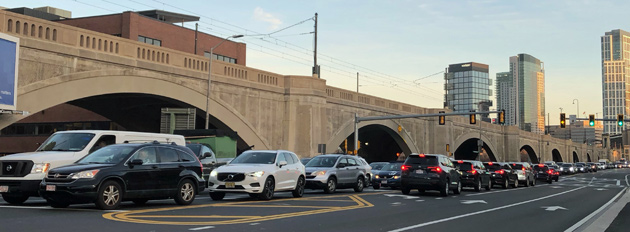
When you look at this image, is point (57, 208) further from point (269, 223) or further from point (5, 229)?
point (269, 223)

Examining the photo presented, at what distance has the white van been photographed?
1429 centimetres

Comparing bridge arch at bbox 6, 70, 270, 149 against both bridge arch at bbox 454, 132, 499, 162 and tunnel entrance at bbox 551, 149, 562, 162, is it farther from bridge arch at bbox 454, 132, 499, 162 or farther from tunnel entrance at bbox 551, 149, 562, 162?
tunnel entrance at bbox 551, 149, 562, 162

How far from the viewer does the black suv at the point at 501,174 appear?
3328 centimetres

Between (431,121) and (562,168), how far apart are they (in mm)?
18128

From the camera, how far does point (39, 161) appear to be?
47.4ft

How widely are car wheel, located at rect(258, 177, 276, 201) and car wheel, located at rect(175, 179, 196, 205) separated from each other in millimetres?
2508

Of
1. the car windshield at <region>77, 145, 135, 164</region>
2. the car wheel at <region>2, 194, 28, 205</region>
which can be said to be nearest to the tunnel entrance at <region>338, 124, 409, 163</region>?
the car windshield at <region>77, 145, 135, 164</region>

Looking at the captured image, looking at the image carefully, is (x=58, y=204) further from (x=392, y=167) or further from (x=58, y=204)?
(x=392, y=167)

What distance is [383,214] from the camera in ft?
47.8

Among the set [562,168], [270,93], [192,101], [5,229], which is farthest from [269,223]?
Result: [562,168]

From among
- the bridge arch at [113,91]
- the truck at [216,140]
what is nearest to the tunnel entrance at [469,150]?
the bridge arch at [113,91]

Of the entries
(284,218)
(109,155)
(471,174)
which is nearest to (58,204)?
(109,155)

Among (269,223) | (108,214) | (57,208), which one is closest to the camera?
(269,223)

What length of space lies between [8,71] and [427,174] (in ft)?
56.2
